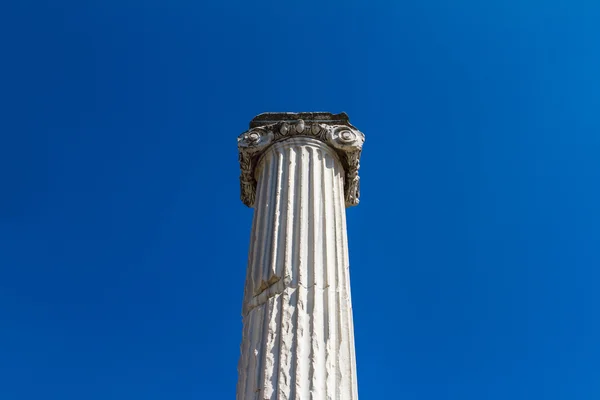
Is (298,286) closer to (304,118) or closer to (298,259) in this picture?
(298,259)

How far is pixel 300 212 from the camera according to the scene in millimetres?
10992

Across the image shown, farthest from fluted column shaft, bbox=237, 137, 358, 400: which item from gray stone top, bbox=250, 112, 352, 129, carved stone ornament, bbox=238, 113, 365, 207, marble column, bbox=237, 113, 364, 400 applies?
gray stone top, bbox=250, 112, 352, 129

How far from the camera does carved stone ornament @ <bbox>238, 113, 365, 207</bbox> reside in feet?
42.8

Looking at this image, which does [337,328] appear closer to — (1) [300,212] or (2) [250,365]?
(2) [250,365]

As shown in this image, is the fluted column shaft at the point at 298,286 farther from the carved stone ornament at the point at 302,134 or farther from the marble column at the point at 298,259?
the carved stone ornament at the point at 302,134

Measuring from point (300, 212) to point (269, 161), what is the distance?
218 centimetres

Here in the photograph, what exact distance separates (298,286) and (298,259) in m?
0.61

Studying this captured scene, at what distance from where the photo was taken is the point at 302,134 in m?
13.0

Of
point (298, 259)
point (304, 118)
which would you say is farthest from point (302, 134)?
point (298, 259)

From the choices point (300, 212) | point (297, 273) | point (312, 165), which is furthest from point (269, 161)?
point (297, 273)

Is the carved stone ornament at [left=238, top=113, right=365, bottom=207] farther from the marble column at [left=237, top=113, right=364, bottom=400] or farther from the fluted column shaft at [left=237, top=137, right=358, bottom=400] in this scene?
the fluted column shaft at [left=237, top=137, right=358, bottom=400]

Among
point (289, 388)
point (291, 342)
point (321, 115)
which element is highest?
point (321, 115)

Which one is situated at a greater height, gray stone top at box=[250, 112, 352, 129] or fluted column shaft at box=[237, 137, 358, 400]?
gray stone top at box=[250, 112, 352, 129]

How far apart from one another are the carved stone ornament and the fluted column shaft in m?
0.25
